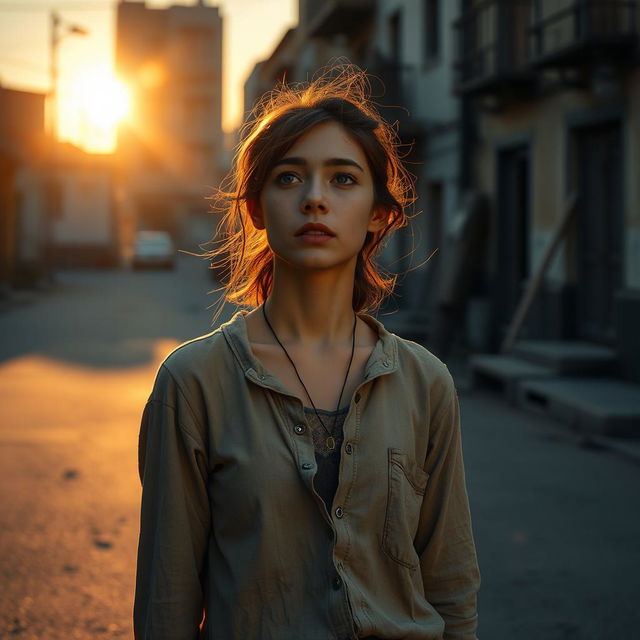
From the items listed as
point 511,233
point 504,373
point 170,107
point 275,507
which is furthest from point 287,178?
point 170,107

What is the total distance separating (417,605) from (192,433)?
1.83ft

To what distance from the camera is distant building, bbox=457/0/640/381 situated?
1129cm

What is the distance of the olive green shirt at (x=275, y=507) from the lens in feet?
6.46

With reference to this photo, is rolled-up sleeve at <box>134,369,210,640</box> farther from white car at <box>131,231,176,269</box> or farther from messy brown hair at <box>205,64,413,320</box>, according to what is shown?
white car at <box>131,231,176,269</box>

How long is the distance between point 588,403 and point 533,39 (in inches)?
257

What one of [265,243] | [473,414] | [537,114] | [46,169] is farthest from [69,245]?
[265,243]

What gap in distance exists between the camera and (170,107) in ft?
230

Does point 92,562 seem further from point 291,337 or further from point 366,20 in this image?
point 366,20

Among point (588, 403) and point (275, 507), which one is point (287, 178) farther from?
point (588, 403)

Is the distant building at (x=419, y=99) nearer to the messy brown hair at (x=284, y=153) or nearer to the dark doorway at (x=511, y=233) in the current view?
the dark doorway at (x=511, y=233)

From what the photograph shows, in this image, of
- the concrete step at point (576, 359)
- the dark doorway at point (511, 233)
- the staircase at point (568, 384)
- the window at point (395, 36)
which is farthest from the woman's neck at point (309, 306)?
the window at point (395, 36)

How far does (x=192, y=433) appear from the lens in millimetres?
2020

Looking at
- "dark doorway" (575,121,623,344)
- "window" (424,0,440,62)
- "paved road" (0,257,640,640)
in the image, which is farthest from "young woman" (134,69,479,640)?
"window" (424,0,440,62)

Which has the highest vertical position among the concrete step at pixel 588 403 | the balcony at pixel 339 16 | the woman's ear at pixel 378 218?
the balcony at pixel 339 16
